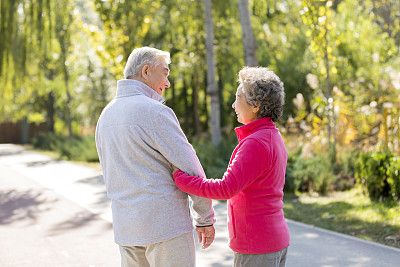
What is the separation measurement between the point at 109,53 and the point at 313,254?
13.6m

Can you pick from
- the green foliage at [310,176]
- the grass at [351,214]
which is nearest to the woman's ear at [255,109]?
the grass at [351,214]

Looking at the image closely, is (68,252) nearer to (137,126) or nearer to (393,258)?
(393,258)

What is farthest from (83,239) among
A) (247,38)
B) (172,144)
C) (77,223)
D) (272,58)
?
(272,58)

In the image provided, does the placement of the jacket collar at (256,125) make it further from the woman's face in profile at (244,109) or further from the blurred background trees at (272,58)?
the blurred background trees at (272,58)

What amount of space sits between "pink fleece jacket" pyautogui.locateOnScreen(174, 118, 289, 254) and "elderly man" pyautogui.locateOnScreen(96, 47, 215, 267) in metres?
0.11

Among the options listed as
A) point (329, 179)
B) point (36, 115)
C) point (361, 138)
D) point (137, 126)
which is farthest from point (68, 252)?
point (36, 115)

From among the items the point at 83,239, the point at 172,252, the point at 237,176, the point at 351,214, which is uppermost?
the point at 237,176

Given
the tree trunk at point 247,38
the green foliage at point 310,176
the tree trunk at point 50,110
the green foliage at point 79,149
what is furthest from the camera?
the tree trunk at point 50,110

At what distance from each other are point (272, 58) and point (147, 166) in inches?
777

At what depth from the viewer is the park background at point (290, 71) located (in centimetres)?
1091

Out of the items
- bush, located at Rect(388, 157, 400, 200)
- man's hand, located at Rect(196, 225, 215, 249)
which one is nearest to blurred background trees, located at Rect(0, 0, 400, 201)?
bush, located at Rect(388, 157, 400, 200)

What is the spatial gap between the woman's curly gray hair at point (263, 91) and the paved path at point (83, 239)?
11.2 feet

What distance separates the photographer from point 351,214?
9562mm

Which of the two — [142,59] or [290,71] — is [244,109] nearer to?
[142,59]
